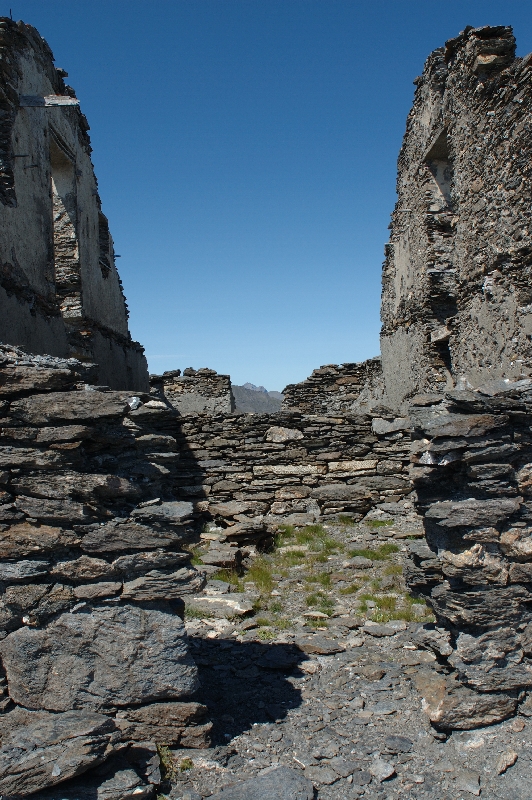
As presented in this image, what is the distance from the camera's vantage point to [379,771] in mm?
3439

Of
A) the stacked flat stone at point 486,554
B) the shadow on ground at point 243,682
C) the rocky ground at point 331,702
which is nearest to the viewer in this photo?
the rocky ground at point 331,702

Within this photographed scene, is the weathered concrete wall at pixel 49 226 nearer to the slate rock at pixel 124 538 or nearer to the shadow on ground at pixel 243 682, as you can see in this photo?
the slate rock at pixel 124 538

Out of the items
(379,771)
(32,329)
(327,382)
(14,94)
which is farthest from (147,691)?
(327,382)

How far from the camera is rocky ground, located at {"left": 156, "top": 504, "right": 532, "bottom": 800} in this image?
3.37m

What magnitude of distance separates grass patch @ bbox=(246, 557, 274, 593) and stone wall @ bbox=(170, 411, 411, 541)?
1568mm

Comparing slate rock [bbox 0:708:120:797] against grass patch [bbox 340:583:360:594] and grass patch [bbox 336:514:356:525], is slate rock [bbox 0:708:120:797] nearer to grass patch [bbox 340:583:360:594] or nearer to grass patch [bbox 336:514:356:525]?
grass patch [bbox 340:583:360:594]

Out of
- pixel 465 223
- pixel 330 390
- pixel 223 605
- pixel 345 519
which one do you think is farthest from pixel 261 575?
pixel 330 390

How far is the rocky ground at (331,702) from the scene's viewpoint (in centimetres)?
337

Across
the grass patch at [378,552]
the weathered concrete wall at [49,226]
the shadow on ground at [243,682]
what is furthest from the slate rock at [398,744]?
the weathered concrete wall at [49,226]

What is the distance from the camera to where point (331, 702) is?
165 inches

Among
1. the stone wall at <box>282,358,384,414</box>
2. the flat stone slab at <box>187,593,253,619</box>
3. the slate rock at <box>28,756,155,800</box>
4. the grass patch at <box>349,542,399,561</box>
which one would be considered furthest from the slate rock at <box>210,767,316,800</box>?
the stone wall at <box>282,358,384,414</box>

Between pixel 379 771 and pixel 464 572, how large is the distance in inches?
50.9

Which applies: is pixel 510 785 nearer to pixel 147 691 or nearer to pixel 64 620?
pixel 147 691

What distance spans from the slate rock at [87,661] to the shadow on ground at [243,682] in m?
0.66
